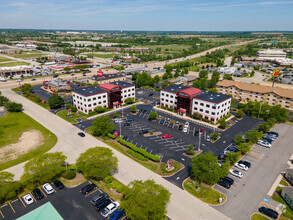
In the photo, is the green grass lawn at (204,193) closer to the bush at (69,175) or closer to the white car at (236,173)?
the white car at (236,173)

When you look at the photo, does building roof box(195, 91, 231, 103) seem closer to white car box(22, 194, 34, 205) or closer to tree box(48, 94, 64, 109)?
tree box(48, 94, 64, 109)

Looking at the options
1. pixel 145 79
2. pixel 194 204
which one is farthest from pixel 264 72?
pixel 194 204

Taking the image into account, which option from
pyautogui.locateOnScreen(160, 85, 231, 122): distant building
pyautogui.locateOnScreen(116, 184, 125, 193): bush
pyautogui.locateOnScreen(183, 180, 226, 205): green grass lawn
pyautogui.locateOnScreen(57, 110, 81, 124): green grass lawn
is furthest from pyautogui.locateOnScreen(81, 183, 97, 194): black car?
pyautogui.locateOnScreen(160, 85, 231, 122): distant building

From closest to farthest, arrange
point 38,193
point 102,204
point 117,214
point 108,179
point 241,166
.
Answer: point 117,214
point 102,204
point 38,193
point 108,179
point 241,166

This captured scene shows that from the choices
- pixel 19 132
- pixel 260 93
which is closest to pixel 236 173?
pixel 260 93

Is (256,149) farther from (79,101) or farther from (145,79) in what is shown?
(145,79)

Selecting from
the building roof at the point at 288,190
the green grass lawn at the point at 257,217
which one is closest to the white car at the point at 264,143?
the building roof at the point at 288,190

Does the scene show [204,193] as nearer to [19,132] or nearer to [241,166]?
[241,166]
